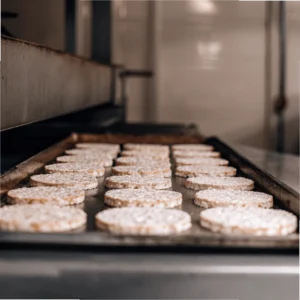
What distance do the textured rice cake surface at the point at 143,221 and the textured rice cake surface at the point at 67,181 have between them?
1.56ft

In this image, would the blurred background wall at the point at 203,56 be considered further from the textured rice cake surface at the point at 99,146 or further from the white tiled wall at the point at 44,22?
the textured rice cake surface at the point at 99,146

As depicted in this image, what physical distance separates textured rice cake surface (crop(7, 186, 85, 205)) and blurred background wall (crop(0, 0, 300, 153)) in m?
4.10

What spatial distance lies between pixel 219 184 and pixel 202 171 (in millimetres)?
292

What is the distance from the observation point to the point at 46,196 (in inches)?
63.1

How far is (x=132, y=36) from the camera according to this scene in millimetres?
5738

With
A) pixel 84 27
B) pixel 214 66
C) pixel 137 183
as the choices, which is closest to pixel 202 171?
pixel 137 183

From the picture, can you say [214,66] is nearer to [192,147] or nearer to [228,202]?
[192,147]

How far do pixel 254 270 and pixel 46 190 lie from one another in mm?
872

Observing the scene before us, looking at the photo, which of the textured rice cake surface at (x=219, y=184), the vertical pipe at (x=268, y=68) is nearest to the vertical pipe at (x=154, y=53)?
the vertical pipe at (x=268, y=68)

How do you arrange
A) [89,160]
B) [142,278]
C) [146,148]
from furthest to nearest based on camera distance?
[146,148] → [89,160] → [142,278]

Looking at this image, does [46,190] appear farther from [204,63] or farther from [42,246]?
[204,63]

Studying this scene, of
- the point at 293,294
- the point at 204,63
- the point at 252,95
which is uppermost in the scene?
the point at 204,63

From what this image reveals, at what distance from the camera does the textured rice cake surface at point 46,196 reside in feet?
5.18

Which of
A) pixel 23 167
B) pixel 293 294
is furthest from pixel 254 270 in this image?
pixel 23 167
